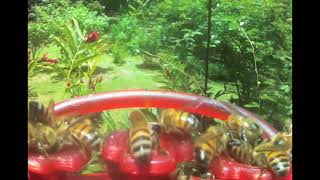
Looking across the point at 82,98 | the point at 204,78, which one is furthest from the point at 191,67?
the point at 82,98

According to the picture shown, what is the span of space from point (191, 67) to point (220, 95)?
0.12m

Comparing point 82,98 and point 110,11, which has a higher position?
point 110,11

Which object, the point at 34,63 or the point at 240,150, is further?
the point at 34,63

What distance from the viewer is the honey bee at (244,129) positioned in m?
1.99

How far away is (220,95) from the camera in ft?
6.61

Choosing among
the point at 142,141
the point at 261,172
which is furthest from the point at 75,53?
the point at 261,172

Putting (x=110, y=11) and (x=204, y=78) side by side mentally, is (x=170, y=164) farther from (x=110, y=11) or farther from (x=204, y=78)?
(x=110, y=11)

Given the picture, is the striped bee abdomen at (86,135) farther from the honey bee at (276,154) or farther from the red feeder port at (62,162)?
the honey bee at (276,154)

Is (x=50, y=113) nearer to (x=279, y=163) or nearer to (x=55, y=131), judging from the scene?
(x=55, y=131)

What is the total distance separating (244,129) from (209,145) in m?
0.12

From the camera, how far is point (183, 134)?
1989mm

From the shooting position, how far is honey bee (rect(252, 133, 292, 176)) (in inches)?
76.2

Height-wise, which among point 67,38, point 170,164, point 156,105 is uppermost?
point 67,38

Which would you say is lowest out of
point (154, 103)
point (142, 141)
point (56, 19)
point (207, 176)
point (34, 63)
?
point (207, 176)
